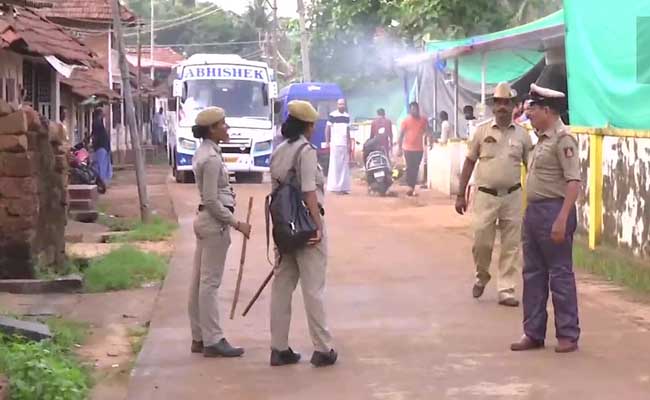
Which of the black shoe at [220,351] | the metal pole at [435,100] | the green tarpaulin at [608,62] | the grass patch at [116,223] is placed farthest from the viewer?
the metal pole at [435,100]

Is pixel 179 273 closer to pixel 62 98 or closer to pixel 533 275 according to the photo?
pixel 533 275

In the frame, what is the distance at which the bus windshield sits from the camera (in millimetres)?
25750

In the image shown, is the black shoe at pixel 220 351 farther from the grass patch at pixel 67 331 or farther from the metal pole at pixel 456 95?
the metal pole at pixel 456 95

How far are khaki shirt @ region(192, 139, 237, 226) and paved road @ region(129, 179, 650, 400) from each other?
0.96 metres

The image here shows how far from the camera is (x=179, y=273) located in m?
11.3

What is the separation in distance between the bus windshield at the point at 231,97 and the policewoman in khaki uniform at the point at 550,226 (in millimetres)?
18802

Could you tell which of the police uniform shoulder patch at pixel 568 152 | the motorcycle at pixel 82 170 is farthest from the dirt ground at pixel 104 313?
the motorcycle at pixel 82 170

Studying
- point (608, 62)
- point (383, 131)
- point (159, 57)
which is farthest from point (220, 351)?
point (159, 57)

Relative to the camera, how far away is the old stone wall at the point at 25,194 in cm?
1005

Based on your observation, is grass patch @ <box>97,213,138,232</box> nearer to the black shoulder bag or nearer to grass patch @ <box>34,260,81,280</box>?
grass patch @ <box>34,260,81,280</box>

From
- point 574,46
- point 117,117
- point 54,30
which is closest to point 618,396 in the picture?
point 574,46

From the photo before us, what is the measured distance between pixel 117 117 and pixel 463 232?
91.6 ft

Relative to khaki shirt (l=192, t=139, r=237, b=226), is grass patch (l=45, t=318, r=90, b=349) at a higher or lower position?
lower

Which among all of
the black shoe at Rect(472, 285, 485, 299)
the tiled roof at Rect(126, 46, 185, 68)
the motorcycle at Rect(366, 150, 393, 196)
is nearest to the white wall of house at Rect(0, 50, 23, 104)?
the motorcycle at Rect(366, 150, 393, 196)
